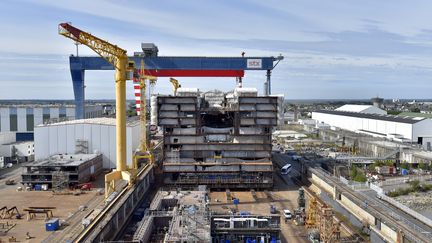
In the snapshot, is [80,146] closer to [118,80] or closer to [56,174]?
[56,174]

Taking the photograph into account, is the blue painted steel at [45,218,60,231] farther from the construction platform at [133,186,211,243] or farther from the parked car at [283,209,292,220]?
the parked car at [283,209,292,220]

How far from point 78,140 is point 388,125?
4974cm

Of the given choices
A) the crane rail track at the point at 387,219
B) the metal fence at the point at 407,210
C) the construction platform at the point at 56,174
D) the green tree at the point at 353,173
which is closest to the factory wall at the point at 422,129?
the green tree at the point at 353,173

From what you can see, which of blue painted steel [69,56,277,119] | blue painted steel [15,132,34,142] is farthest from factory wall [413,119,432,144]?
blue painted steel [15,132,34,142]

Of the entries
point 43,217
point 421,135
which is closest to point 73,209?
point 43,217

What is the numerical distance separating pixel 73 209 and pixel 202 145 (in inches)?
523

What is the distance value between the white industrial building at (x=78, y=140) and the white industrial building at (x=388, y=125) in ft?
138

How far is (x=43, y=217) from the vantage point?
28219 mm

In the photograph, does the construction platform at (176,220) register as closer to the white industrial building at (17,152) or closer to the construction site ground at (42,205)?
the construction site ground at (42,205)

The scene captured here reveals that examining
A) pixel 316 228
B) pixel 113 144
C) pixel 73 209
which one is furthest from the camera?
pixel 113 144

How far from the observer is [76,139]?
42562mm

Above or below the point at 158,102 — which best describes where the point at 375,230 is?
below

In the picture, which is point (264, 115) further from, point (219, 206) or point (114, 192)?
point (114, 192)

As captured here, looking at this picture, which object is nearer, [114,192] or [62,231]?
[62,231]
